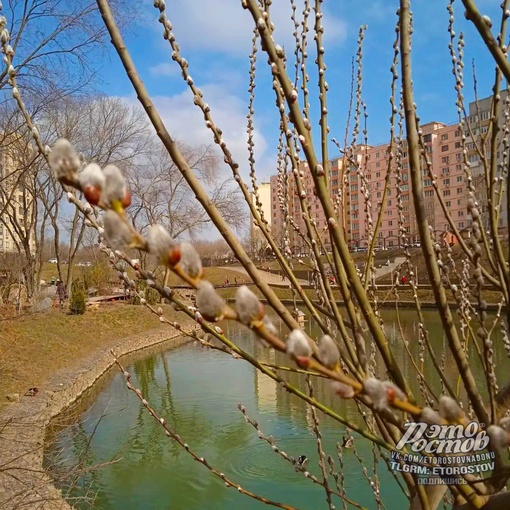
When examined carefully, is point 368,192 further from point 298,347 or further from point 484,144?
point 298,347

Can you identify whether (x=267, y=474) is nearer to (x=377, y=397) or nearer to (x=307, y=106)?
(x=307, y=106)

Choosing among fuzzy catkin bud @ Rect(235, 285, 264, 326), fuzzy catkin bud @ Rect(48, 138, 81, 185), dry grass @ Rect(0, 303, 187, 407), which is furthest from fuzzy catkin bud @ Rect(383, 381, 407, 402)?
dry grass @ Rect(0, 303, 187, 407)

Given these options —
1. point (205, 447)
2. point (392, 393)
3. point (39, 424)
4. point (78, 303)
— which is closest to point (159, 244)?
point (392, 393)

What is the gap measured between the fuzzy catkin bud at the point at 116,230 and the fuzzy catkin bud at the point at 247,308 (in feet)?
0.40

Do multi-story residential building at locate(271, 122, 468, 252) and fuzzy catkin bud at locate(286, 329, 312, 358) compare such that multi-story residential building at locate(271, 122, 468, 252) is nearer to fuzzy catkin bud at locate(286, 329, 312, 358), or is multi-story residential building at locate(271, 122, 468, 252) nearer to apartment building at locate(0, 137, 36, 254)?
fuzzy catkin bud at locate(286, 329, 312, 358)

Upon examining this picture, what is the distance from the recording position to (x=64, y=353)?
12250mm

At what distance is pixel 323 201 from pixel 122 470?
21.7 ft

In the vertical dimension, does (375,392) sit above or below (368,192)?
below

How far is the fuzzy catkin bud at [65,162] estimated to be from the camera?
481mm

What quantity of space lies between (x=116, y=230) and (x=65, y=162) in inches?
3.3

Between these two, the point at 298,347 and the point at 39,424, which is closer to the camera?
the point at 298,347

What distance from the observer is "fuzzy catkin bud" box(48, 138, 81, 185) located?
18.9 inches
